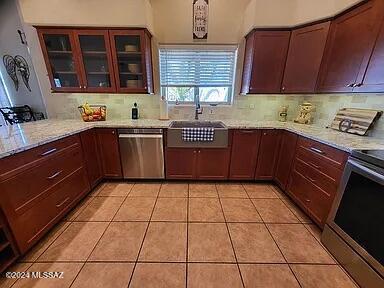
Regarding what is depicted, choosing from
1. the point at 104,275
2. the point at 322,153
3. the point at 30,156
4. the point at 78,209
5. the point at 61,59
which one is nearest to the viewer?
the point at 104,275

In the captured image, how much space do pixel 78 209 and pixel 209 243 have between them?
1602 mm

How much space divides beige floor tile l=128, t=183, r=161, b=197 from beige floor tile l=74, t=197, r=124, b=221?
0.67ft

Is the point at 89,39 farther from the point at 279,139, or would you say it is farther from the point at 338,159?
the point at 338,159

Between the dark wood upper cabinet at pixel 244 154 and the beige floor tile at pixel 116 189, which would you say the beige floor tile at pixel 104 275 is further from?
the dark wood upper cabinet at pixel 244 154

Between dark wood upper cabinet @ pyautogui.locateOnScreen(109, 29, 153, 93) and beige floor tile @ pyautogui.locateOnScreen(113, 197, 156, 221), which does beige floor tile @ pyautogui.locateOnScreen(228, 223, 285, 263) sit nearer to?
beige floor tile @ pyautogui.locateOnScreen(113, 197, 156, 221)

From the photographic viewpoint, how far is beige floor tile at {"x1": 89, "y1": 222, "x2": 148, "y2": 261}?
1519 mm

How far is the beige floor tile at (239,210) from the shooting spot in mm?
1995

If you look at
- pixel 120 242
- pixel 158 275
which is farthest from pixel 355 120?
pixel 120 242

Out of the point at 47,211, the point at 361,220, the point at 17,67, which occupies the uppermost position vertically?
the point at 17,67

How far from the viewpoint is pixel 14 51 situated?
2789 millimetres

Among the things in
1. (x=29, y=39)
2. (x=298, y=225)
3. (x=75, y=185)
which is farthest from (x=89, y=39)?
(x=298, y=225)

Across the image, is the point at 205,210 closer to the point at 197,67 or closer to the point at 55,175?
the point at 55,175

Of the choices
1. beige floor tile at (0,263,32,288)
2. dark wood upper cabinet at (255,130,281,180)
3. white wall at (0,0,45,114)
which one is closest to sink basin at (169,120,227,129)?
dark wood upper cabinet at (255,130,281,180)

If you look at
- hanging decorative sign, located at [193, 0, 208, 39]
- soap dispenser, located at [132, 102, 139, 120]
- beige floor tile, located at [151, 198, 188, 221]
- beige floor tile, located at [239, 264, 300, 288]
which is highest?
hanging decorative sign, located at [193, 0, 208, 39]
